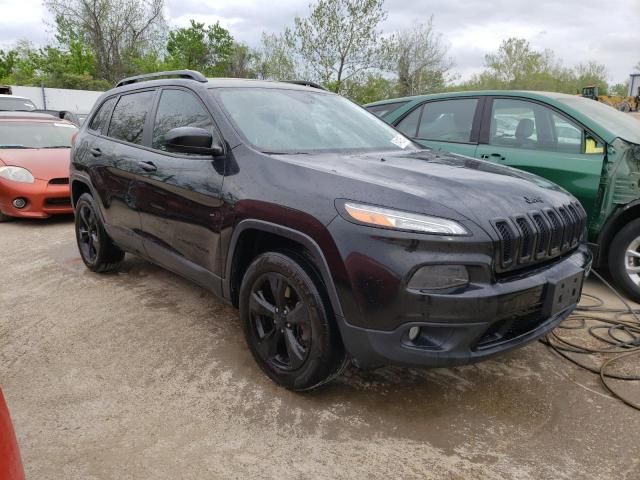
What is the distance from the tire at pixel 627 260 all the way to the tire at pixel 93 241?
4205mm

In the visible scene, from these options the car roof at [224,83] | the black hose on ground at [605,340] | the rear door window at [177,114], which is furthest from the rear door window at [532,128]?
the rear door window at [177,114]

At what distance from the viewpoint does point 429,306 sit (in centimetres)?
216

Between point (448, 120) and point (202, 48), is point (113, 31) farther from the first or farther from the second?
point (448, 120)

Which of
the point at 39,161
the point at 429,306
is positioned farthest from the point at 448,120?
the point at 39,161

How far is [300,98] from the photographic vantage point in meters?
3.59

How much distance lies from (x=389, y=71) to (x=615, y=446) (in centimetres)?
2564

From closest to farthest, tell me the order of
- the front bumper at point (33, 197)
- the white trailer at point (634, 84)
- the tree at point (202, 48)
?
the front bumper at point (33, 197)
the white trailer at point (634, 84)
the tree at point (202, 48)

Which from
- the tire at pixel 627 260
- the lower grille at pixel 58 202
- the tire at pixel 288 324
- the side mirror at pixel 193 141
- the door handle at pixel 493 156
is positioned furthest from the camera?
the lower grille at pixel 58 202

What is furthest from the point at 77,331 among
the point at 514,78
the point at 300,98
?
the point at 514,78

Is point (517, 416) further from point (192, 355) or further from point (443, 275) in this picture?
point (192, 355)

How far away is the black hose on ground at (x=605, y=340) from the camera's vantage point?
296 cm

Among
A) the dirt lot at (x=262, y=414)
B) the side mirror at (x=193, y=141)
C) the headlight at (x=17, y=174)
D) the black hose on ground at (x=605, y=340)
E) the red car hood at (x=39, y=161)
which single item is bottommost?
the dirt lot at (x=262, y=414)

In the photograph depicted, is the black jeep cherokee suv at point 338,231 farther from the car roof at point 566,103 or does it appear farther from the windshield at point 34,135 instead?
the windshield at point 34,135

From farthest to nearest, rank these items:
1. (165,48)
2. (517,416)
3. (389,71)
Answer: (165,48)
(389,71)
(517,416)
